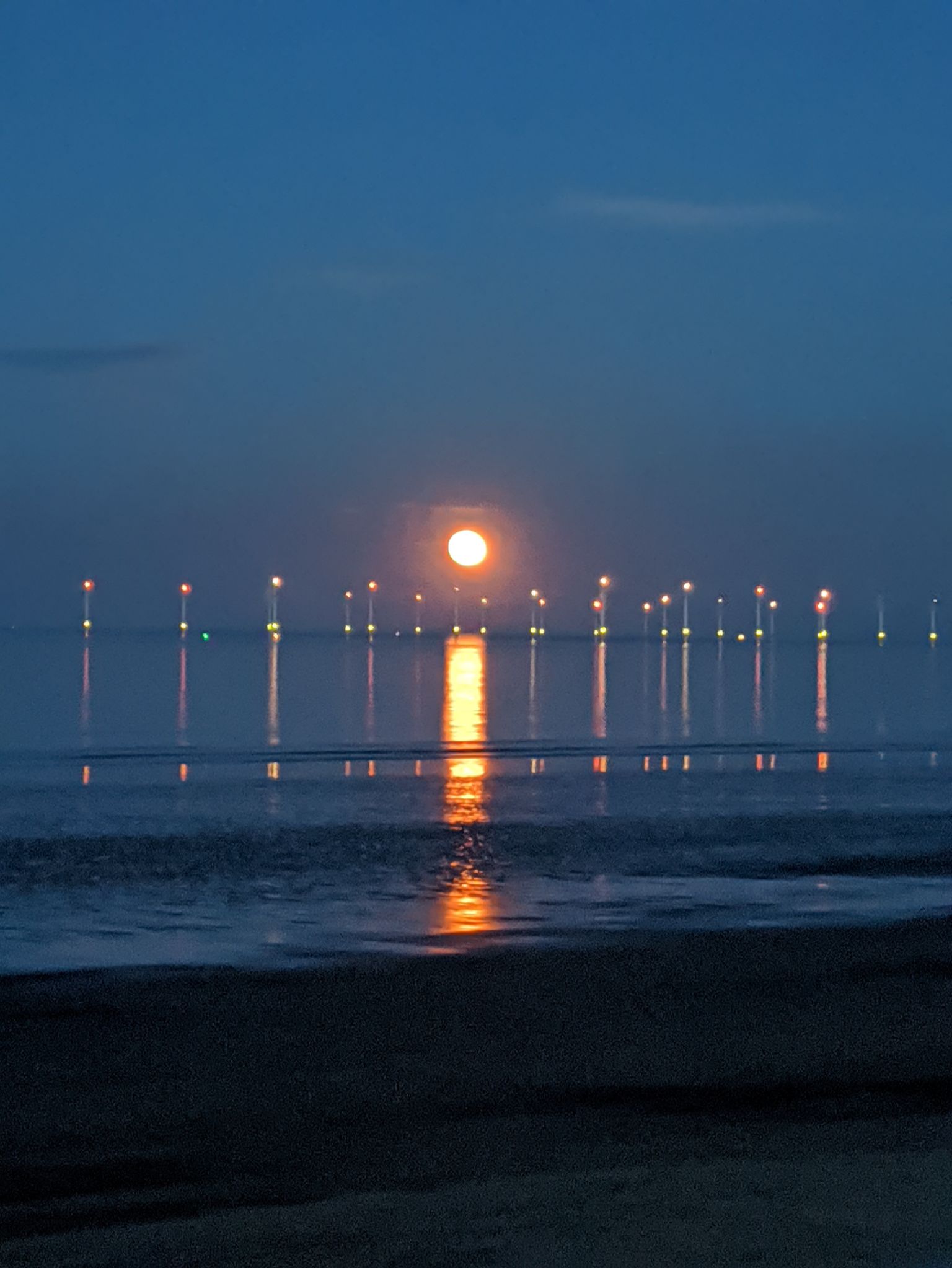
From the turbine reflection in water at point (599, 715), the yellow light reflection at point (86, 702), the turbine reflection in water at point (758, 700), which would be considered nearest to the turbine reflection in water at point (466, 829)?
the turbine reflection in water at point (599, 715)

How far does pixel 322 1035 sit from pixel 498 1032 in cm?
94

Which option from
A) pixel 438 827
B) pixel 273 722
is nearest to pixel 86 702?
pixel 273 722

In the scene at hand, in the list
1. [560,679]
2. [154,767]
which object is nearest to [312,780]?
[154,767]

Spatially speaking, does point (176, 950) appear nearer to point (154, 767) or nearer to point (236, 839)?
point (236, 839)

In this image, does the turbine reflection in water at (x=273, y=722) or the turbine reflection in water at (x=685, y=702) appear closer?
the turbine reflection in water at (x=273, y=722)

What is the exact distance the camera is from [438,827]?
60.6 ft

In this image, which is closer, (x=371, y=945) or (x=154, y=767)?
(x=371, y=945)

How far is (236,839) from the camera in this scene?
1731cm

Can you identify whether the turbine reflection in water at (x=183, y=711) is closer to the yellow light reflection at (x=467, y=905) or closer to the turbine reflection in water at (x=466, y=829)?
the turbine reflection in water at (x=466, y=829)

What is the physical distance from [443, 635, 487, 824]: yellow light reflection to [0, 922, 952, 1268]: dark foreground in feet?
32.6

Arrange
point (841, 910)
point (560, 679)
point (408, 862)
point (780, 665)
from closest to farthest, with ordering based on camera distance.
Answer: point (841, 910), point (408, 862), point (560, 679), point (780, 665)

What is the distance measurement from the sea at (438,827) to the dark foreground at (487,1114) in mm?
1564

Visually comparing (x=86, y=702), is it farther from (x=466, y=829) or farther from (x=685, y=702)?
(x=466, y=829)

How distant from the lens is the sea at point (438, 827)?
38.7 feet
